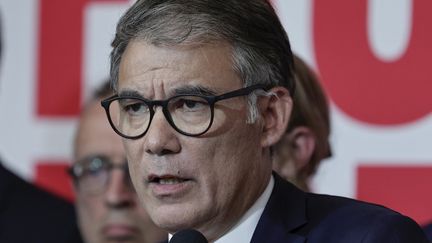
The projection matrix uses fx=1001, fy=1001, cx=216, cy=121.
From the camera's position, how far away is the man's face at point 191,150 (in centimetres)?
158

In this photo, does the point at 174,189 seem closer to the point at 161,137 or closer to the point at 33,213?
the point at 161,137

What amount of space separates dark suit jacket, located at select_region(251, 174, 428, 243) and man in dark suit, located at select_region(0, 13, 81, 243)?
55.9 inches

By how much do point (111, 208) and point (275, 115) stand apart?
3.60 ft

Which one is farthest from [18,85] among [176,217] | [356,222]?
[356,222]

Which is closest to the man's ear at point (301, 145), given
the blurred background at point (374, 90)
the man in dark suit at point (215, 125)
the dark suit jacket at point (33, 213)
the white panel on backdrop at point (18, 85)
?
Answer: the blurred background at point (374, 90)

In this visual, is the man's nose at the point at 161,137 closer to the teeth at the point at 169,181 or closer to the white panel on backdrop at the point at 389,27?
the teeth at the point at 169,181

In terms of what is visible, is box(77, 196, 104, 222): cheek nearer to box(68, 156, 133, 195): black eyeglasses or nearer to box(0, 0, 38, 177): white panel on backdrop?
box(68, 156, 133, 195): black eyeglasses

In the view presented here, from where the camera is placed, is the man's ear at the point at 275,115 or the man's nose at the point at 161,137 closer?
the man's nose at the point at 161,137

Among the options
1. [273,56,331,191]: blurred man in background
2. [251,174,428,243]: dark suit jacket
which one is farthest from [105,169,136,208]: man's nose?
[251,174,428,243]: dark suit jacket

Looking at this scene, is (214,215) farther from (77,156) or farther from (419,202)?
(77,156)

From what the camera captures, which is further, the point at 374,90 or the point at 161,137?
the point at 374,90

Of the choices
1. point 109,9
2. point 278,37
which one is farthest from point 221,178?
point 109,9

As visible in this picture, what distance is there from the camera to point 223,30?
1632 mm

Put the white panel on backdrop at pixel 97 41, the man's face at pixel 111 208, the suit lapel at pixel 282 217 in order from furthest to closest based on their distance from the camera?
the white panel on backdrop at pixel 97 41 < the man's face at pixel 111 208 < the suit lapel at pixel 282 217
